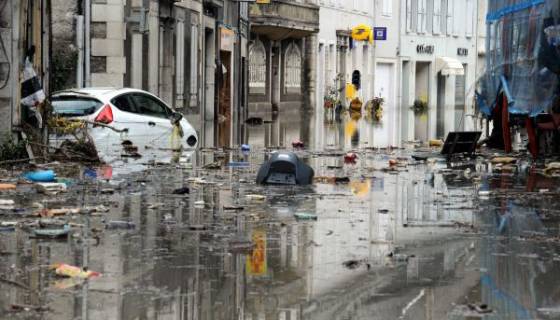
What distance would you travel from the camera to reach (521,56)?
79.8 ft

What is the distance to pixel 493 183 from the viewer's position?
16688 mm

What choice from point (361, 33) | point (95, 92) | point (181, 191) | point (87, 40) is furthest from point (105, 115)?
point (361, 33)

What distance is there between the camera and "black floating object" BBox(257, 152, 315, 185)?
1577 centimetres

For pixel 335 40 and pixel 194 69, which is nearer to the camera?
pixel 194 69

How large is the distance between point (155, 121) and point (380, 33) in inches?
1869

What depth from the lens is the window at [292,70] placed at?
60.4 metres

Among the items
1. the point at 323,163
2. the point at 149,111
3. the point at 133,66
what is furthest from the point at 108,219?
the point at 133,66

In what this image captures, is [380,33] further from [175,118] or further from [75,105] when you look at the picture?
[75,105]

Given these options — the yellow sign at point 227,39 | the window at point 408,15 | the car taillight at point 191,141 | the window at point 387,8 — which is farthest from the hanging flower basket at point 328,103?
the car taillight at point 191,141

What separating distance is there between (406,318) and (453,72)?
72.5 meters

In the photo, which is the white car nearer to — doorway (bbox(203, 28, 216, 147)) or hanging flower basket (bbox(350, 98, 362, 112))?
doorway (bbox(203, 28, 216, 147))

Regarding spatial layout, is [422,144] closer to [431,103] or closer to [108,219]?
[108,219]

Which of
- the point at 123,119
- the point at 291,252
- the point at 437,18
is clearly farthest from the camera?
the point at 437,18

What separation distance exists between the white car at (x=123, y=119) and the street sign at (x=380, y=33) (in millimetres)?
46096
